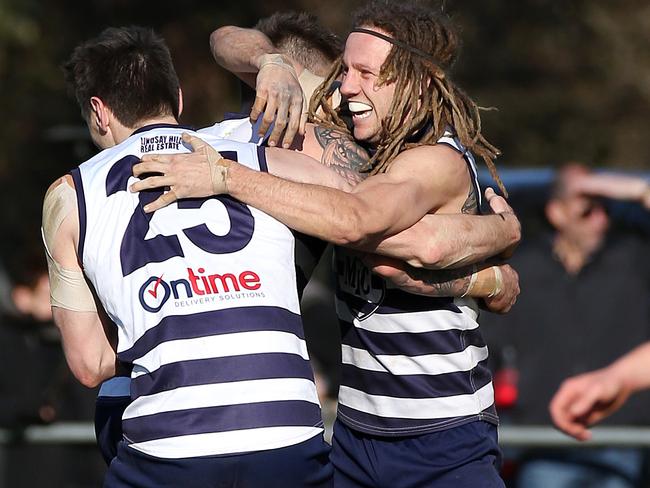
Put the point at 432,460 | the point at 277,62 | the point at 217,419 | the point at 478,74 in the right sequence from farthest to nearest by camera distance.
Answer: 1. the point at 478,74
2. the point at 277,62
3. the point at 432,460
4. the point at 217,419

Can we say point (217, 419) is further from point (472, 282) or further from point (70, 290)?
point (472, 282)

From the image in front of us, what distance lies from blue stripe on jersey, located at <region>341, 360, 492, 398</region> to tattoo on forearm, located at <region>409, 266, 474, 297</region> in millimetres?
263

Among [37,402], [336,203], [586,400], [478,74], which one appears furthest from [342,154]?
[478,74]

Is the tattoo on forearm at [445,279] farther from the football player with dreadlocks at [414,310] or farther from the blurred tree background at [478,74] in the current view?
the blurred tree background at [478,74]

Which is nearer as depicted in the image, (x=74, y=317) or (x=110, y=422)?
(x=74, y=317)

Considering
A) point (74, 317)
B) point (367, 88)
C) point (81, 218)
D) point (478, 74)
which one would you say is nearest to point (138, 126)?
point (81, 218)

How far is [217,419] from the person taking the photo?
344 cm

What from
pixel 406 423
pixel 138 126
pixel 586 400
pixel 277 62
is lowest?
pixel 586 400

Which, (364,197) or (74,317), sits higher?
(364,197)

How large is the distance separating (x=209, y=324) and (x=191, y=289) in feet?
0.36

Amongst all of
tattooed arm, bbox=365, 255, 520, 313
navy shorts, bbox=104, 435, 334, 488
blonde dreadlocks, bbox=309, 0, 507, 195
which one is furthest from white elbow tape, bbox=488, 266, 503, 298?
navy shorts, bbox=104, 435, 334, 488

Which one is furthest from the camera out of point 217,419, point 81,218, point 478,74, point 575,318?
point 478,74

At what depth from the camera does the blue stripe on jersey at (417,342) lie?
3969 millimetres

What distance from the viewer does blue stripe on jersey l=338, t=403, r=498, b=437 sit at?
397 centimetres
